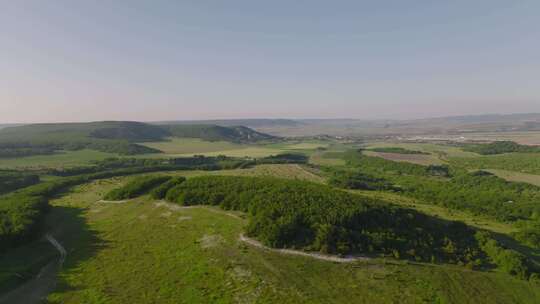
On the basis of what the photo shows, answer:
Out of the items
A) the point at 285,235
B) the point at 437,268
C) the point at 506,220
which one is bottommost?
the point at 506,220

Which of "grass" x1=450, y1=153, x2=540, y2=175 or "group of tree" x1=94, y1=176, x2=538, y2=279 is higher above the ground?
"group of tree" x1=94, y1=176, x2=538, y2=279

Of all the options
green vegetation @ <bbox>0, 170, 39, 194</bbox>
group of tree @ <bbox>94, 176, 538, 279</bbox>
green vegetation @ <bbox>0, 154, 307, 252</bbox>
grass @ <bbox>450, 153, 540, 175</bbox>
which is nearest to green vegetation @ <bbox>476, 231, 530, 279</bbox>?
group of tree @ <bbox>94, 176, 538, 279</bbox>

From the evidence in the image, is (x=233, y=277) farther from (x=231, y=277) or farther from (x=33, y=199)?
(x=33, y=199)

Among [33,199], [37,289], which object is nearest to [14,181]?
[33,199]

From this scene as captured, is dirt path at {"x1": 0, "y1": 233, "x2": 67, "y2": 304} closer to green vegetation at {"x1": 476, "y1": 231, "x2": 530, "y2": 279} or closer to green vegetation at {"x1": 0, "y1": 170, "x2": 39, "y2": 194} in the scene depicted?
green vegetation at {"x1": 476, "y1": 231, "x2": 530, "y2": 279}

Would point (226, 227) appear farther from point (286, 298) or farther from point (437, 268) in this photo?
point (437, 268)

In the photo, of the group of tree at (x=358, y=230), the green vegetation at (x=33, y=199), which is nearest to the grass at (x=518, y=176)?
the group of tree at (x=358, y=230)

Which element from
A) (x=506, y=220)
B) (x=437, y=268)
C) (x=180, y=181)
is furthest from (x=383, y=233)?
(x=180, y=181)

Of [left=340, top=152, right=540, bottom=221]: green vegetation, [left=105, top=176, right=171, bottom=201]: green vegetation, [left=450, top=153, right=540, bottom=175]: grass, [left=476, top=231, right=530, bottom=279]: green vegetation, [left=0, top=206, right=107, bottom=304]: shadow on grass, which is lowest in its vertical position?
[left=340, top=152, right=540, bottom=221]: green vegetation
